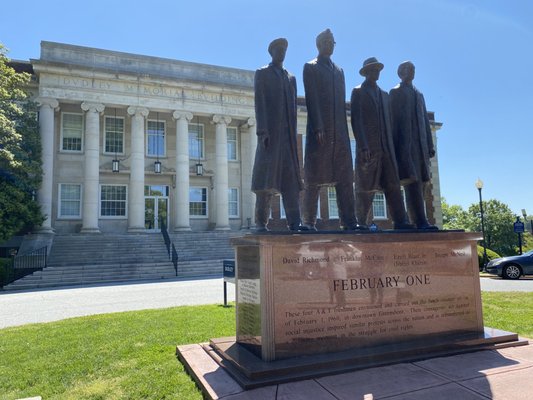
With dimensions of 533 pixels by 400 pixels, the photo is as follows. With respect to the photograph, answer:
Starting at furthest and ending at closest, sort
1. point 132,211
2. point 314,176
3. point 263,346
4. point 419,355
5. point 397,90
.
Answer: point 132,211 → point 397,90 → point 314,176 → point 419,355 → point 263,346

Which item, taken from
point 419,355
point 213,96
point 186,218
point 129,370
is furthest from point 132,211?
point 419,355

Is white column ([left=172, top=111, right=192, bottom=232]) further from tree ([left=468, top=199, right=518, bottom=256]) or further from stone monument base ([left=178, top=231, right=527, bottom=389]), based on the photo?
tree ([left=468, top=199, right=518, bottom=256])

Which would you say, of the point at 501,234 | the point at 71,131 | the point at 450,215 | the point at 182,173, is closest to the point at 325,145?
the point at 182,173

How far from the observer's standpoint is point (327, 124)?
568 cm

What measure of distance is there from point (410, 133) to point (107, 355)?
18.3 feet

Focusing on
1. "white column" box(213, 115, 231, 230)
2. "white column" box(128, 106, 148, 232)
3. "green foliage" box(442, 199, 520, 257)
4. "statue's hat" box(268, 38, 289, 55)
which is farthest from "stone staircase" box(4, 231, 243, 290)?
"green foliage" box(442, 199, 520, 257)

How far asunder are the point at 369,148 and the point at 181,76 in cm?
2335

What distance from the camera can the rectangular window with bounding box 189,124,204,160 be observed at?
91.8ft

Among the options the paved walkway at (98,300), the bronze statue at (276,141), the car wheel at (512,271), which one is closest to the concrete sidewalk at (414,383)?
the bronze statue at (276,141)

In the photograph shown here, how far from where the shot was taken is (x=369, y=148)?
5.82 meters

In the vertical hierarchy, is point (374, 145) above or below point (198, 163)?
below

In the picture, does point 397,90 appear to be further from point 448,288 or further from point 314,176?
point 448,288

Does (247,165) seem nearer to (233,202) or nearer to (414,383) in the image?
(233,202)

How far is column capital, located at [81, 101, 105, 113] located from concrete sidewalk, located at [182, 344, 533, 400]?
22.4 meters
